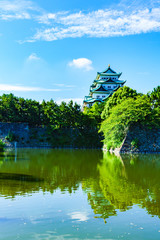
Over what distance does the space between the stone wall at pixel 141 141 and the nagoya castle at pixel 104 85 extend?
20455 millimetres

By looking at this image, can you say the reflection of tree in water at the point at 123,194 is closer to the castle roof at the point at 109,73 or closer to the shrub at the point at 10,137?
the shrub at the point at 10,137

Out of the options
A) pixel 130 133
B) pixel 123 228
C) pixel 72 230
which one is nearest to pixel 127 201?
pixel 123 228

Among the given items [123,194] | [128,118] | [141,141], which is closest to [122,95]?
[128,118]

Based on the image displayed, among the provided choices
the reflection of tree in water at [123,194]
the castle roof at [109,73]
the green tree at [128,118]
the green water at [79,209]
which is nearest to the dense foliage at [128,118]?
the green tree at [128,118]

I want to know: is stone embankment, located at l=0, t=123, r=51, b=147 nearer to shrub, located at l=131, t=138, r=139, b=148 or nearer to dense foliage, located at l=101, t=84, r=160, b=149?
dense foliage, located at l=101, t=84, r=160, b=149

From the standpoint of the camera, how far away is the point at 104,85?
52031 millimetres

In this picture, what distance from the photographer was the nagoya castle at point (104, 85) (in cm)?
4956

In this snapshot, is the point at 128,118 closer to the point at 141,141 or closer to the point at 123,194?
the point at 141,141

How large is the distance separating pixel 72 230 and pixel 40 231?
1.90 feet

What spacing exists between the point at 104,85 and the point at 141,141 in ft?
88.7

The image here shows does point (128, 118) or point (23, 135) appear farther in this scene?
point (23, 135)

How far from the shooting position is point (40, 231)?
4.71 meters

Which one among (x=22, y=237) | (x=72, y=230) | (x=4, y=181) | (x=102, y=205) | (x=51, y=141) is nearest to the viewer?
(x=22, y=237)

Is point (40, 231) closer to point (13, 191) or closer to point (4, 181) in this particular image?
point (13, 191)
